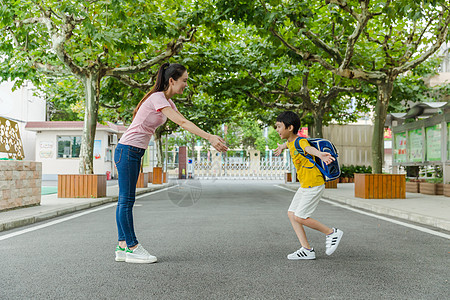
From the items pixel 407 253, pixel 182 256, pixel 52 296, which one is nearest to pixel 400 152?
pixel 407 253

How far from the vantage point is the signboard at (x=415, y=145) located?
1518cm

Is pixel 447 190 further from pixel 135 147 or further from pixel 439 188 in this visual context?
pixel 135 147

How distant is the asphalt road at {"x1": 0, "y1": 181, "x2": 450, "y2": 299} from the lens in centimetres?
340

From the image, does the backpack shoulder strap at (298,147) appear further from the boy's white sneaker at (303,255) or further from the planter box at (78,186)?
the planter box at (78,186)

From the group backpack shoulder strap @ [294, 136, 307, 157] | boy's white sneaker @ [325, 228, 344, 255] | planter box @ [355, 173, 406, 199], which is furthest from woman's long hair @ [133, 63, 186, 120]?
planter box @ [355, 173, 406, 199]

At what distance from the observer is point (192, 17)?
12.2m

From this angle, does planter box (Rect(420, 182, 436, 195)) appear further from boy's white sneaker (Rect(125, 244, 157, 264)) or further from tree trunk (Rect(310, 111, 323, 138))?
boy's white sneaker (Rect(125, 244, 157, 264))

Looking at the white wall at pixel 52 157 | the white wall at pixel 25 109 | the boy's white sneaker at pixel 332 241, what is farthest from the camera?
the white wall at pixel 52 157

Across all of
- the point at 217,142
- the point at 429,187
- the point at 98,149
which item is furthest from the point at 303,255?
the point at 98,149

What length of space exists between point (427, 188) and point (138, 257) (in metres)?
12.3

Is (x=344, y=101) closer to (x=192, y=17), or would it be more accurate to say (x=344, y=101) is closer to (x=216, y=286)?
(x=192, y=17)

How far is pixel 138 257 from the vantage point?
4.40 m

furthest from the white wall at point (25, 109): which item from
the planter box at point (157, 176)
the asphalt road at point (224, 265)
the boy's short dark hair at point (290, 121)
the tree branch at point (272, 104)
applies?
the boy's short dark hair at point (290, 121)

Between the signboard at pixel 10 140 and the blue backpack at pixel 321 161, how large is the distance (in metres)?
6.99
